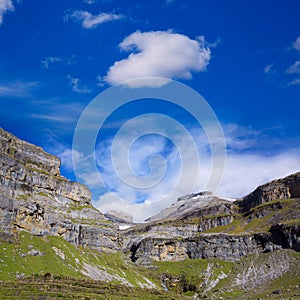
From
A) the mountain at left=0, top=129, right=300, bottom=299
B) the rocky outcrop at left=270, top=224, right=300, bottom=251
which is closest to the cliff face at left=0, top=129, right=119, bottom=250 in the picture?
the mountain at left=0, top=129, right=300, bottom=299

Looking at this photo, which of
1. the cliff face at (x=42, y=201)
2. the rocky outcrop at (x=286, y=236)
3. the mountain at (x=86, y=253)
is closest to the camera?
the mountain at (x=86, y=253)

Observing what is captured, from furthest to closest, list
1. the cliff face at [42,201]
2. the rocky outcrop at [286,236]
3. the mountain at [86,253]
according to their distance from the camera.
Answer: the rocky outcrop at [286,236]
the cliff face at [42,201]
the mountain at [86,253]

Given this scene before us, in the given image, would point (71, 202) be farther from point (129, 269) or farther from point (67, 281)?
point (67, 281)

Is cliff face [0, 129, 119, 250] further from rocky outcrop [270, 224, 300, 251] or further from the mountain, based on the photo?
rocky outcrop [270, 224, 300, 251]

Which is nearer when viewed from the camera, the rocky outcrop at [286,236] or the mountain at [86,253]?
the mountain at [86,253]

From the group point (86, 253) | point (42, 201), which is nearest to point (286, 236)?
point (86, 253)

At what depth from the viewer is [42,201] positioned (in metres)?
164

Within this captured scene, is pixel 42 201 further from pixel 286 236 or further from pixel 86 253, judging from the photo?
pixel 286 236

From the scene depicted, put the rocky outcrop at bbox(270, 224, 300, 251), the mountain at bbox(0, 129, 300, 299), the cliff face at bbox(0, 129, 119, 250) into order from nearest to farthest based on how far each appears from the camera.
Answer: the mountain at bbox(0, 129, 300, 299) → the cliff face at bbox(0, 129, 119, 250) → the rocky outcrop at bbox(270, 224, 300, 251)

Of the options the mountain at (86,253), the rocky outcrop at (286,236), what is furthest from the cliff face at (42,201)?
the rocky outcrop at (286,236)

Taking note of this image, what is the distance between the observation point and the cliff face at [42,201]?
472 feet

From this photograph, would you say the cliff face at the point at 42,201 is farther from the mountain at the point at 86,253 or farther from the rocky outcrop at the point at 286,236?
the rocky outcrop at the point at 286,236

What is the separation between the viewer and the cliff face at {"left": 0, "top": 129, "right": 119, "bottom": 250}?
144 meters

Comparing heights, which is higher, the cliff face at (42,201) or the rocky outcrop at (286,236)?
the cliff face at (42,201)
